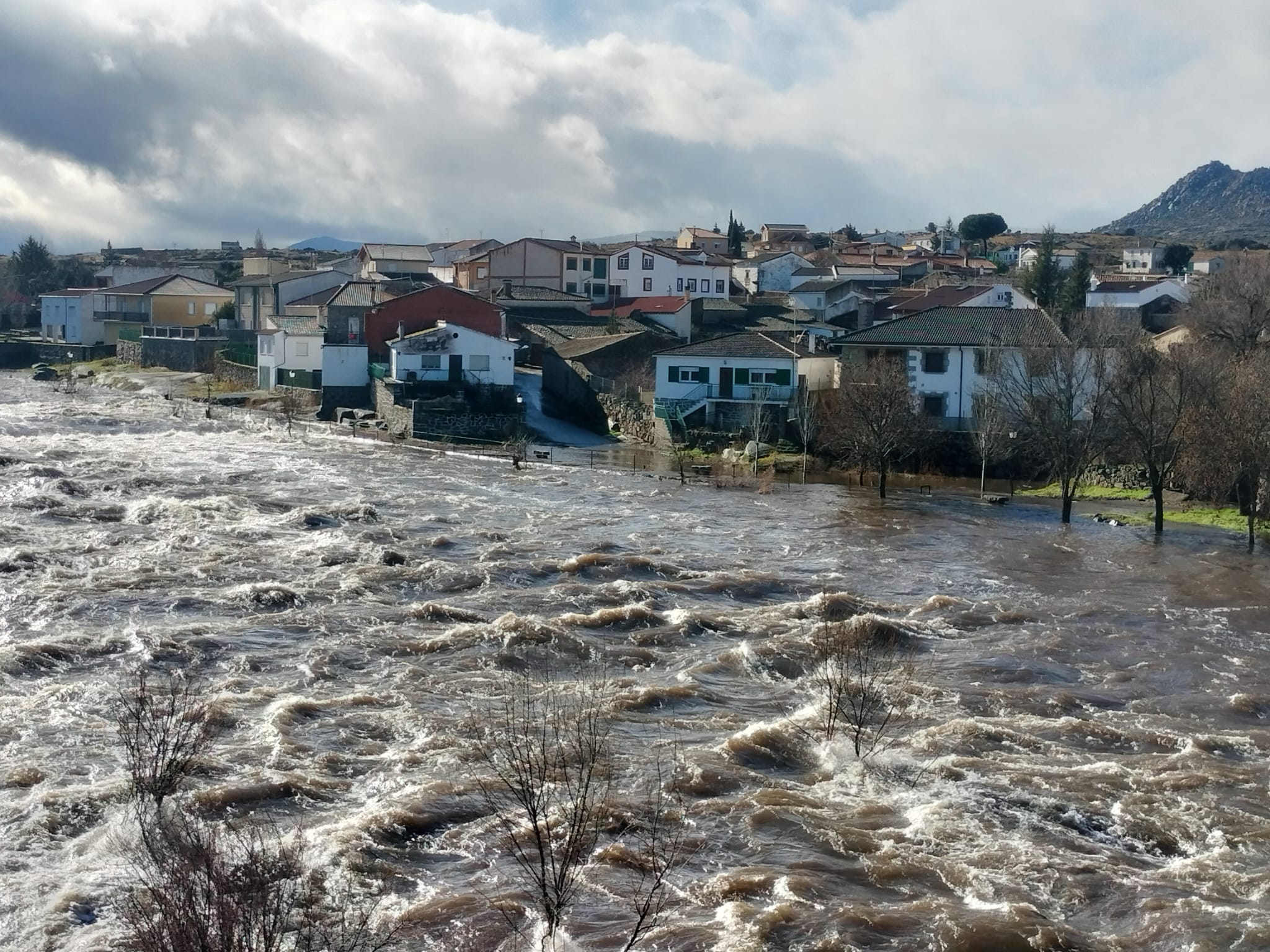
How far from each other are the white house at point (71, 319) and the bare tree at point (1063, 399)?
51.9 metres

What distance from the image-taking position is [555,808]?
11.8 m

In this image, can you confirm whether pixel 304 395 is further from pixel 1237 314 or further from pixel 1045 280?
pixel 1045 280

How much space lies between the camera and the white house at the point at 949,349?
3759 cm

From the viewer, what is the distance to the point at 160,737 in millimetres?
12586

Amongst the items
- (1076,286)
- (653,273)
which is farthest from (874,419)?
(653,273)

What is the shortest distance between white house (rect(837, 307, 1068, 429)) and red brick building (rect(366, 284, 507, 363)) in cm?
1414

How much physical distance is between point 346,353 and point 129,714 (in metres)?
33.1

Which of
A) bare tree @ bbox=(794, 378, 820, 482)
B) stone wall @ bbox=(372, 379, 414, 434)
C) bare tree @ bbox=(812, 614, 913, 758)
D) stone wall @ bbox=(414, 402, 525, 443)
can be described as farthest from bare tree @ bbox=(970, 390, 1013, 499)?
stone wall @ bbox=(372, 379, 414, 434)

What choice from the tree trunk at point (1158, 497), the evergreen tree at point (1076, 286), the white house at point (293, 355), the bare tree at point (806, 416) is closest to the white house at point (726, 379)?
the bare tree at point (806, 416)

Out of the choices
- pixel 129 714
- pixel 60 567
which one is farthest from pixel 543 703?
pixel 60 567

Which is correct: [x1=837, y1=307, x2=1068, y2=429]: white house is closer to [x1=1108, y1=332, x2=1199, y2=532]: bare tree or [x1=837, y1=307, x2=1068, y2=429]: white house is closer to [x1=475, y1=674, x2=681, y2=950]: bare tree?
[x1=1108, y1=332, x2=1199, y2=532]: bare tree

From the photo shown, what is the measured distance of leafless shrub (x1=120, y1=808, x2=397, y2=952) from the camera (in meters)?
7.04

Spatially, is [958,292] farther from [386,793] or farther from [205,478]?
[386,793]

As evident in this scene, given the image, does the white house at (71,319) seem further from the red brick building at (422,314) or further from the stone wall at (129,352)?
the red brick building at (422,314)
